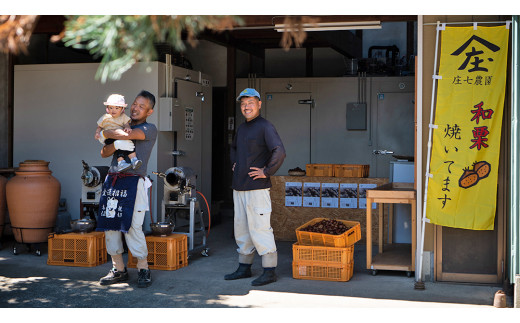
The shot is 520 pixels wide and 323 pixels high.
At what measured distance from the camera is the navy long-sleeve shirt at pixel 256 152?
5.96 metres

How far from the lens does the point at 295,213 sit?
8.41m

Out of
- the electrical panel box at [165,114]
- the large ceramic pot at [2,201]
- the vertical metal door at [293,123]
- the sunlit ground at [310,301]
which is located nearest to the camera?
the sunlit ground at [310,301]

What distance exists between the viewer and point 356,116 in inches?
407

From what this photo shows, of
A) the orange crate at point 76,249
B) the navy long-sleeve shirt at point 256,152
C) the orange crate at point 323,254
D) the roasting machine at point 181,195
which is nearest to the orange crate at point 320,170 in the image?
the roasting machine at point 181,195

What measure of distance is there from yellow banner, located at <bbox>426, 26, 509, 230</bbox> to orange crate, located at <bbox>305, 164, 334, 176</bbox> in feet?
8.45

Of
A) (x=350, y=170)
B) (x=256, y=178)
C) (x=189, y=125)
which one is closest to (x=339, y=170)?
(x=350, y=170)

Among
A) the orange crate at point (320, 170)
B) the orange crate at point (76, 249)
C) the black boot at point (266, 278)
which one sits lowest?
the black boot at point (266, 278)

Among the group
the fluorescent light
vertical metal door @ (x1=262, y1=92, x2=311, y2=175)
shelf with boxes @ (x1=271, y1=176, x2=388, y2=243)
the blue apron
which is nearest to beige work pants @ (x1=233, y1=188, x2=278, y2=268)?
the blue apron

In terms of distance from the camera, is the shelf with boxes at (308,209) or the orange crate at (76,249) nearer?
the orange crate at (76,249)

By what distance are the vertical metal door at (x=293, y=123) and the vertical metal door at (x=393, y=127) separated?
1.11 meters

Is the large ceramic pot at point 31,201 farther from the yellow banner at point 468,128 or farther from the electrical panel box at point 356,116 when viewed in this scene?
the electrical panel box at point 356,116

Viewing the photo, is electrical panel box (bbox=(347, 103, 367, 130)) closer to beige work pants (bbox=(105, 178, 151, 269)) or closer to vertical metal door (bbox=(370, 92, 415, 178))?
vertical metal door (bbox=(370, 92, 415, 178))

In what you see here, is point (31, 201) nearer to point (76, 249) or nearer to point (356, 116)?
point (76, 249)

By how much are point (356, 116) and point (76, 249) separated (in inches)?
203
